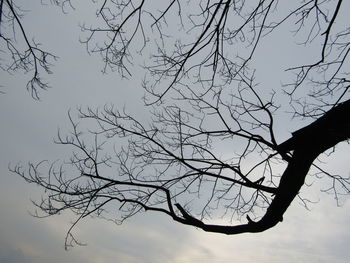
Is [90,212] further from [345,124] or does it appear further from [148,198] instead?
[345,124]

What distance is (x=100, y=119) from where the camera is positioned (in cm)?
590

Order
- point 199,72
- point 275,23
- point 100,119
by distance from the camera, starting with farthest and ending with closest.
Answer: point 100,119 < point 199,72 < point 275,23

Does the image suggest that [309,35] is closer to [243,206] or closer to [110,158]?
[243,206]

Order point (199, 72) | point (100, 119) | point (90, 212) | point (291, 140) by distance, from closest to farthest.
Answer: point (199, 72) < point (291, 140) < point (90, 212) < point (100, 119)

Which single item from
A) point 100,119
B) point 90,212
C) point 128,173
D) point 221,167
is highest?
point 100,119

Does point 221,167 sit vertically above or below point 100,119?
below

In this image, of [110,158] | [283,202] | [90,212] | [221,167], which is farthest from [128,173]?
[283,202]

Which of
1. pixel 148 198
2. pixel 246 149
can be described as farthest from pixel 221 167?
pixel 148 198

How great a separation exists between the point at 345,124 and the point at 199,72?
177 cm

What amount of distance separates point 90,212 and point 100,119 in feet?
5.62

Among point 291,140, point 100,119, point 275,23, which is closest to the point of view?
point 275,23

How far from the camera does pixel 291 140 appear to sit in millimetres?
4379

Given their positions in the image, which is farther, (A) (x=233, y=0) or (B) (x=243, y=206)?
(B) (x=243, y=206)

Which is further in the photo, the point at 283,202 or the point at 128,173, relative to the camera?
the point at 128,173
